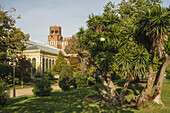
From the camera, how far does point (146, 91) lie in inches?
440

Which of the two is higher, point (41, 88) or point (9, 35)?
point (9, 35)

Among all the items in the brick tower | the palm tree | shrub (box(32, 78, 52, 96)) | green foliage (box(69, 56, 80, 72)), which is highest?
the brick tower

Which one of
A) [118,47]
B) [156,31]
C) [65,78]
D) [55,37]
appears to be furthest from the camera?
[55,37]

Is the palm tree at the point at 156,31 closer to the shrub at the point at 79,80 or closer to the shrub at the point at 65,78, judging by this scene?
the shrub at the point at 65,78

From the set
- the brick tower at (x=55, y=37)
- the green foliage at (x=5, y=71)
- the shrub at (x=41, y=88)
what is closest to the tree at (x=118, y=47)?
the shrub at (x=41, y=88)

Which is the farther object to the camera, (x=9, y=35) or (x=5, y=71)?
(x=5, y=71)

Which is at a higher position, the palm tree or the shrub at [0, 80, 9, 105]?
the palm tree

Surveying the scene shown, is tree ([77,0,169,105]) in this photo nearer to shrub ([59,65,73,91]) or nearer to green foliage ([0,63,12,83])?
shrub ([59,65,73,91])

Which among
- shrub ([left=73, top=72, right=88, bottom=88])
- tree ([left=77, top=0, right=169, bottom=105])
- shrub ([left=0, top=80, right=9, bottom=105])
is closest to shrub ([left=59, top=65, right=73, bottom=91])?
shrub ([left=73, top=72, right=88, bottom=88])

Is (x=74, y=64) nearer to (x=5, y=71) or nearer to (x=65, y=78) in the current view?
(x=5, y=71)

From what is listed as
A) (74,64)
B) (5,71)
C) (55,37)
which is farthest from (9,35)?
(55,37)

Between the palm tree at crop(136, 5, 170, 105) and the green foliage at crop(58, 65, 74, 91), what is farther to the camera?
the green foliage at crop(58, 65, 74, 91)

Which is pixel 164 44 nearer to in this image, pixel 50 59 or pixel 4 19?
pixel 4 19

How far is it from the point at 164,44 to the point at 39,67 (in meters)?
33.2
